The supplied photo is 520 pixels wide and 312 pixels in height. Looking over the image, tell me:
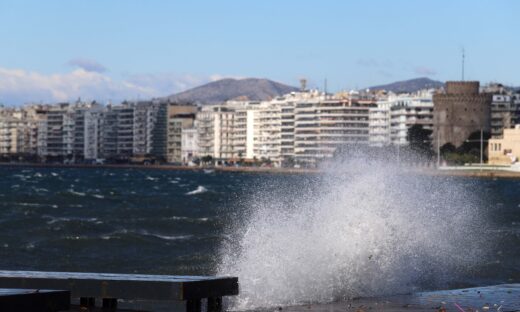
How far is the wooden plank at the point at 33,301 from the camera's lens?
41.8 ft

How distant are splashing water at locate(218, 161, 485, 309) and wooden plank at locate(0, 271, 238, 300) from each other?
4.02 m

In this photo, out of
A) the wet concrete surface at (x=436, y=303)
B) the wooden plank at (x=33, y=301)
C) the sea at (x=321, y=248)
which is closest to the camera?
the wooden plank at (x=33, y=301)

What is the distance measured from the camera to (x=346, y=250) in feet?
77.9

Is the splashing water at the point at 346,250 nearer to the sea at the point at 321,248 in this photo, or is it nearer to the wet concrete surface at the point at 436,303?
the sea at the point at 321,248

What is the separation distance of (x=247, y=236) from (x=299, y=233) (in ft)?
3.59

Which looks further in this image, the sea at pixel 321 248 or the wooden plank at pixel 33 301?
the sea at pixel 321 248

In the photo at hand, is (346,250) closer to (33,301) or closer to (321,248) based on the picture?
(321,248)

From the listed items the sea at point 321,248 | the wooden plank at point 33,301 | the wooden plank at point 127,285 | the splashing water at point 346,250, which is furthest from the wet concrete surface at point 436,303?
the wooden plank at point 33,301

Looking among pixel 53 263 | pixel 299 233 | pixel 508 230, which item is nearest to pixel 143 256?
pixel 53 263

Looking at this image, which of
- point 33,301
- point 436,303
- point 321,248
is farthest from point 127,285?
point 321,248

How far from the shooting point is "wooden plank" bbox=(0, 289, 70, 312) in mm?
12734

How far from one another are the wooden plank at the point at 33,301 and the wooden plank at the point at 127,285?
2170mm

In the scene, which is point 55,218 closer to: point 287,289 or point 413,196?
point 413,196

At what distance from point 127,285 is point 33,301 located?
2814 mm
